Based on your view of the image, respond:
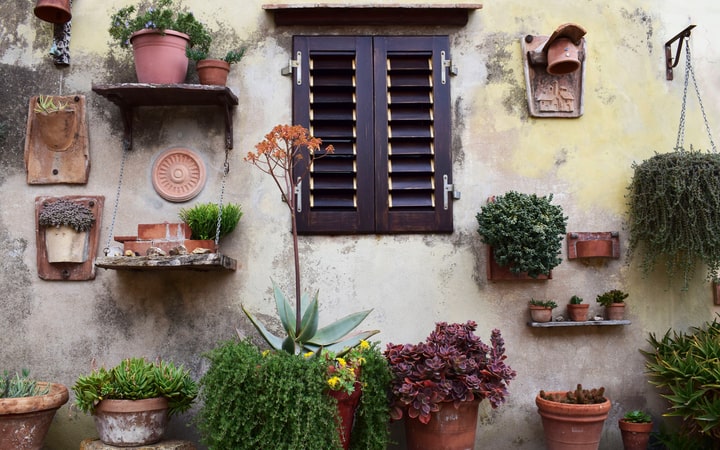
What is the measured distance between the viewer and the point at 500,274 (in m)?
5.29

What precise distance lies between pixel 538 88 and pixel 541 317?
169 centimetres

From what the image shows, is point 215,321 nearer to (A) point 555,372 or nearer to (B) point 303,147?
(B) point 303,147

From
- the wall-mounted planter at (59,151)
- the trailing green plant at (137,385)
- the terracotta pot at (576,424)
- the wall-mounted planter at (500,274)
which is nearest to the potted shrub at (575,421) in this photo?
the terracotta pot at (576,424)

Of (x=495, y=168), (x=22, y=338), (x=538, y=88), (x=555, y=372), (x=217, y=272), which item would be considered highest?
(x=538, y=88)

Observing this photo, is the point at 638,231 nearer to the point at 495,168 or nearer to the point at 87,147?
the point at 495,168

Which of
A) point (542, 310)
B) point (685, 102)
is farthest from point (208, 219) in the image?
point (685, 102)

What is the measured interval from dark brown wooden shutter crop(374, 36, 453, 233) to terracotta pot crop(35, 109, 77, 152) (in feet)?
7.13

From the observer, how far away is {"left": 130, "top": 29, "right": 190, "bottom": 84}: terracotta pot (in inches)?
198

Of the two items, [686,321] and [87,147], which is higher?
[87,147]

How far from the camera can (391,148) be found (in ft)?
17.6

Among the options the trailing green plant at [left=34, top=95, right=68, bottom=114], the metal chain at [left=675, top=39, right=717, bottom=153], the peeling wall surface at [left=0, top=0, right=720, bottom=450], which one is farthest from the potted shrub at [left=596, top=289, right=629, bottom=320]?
the trailing green plant at [left=34, top=95, right=68, bottom=114]

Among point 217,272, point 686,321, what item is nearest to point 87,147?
point 217,272

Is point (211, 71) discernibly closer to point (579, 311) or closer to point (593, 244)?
point (593, 244)

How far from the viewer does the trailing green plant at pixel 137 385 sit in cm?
452
